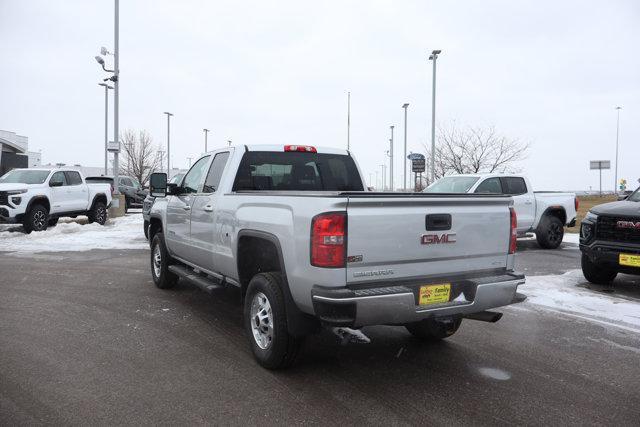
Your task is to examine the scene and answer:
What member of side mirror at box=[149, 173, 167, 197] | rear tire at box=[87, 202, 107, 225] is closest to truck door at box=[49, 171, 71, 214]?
rear tire at box=[87, 202, 107, 225]

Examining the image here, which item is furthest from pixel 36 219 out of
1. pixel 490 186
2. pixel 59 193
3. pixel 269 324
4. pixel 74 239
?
pixel 269 324

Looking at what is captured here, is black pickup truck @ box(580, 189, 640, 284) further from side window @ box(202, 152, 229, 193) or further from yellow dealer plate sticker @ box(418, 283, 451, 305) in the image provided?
side window @ box(202, 152, 229, 193)

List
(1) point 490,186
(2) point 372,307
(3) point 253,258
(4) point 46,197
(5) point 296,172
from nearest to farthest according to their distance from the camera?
(2) point 372,307, (3) point 253,258, (5) point 296,172, (1) point 490,186, (4) point 46,197

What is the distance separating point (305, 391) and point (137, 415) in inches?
46.6

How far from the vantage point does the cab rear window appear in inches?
212

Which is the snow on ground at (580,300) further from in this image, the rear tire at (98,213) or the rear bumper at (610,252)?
the rear tire at (98,213)

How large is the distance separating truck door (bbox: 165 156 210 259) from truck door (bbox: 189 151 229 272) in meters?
0.16

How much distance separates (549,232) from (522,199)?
1.27 m

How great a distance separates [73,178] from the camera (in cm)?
1667

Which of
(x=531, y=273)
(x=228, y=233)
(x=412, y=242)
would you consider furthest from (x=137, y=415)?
(x=531, y=273)

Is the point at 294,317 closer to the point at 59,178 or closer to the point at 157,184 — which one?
the point at 157,184

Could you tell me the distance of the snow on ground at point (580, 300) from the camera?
238 inches

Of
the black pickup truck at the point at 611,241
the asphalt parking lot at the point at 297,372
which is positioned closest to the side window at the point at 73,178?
the asphalt parking lot at the point at 297,372

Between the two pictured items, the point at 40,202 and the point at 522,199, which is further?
the point at 40,202
